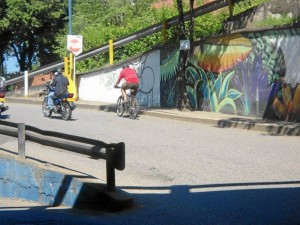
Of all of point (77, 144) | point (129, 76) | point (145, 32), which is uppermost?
point (145, 32)

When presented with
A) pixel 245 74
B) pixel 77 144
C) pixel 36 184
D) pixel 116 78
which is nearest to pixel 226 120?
pixel 245 74

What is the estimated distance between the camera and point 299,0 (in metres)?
17.5

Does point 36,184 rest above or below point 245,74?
below

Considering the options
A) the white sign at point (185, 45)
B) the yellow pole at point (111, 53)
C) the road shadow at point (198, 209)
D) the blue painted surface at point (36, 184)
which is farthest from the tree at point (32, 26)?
the road shadow at point (198, 209)

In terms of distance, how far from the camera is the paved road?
6449 mm

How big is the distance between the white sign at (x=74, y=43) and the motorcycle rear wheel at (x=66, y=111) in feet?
20.8

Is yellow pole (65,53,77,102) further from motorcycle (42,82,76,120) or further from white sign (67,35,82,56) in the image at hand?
motorcycle (42,82,76,120)

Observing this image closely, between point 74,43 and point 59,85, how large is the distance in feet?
19.9

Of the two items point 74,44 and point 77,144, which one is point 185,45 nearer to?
point 74,44

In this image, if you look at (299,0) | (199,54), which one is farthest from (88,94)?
(299,0)

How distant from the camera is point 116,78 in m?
22.0

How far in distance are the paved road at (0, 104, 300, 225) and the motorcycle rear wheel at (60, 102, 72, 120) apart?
804mm

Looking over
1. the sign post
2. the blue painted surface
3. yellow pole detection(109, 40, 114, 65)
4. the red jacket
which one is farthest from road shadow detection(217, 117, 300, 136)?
the sign post

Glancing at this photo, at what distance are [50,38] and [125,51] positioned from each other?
43.5 feet
